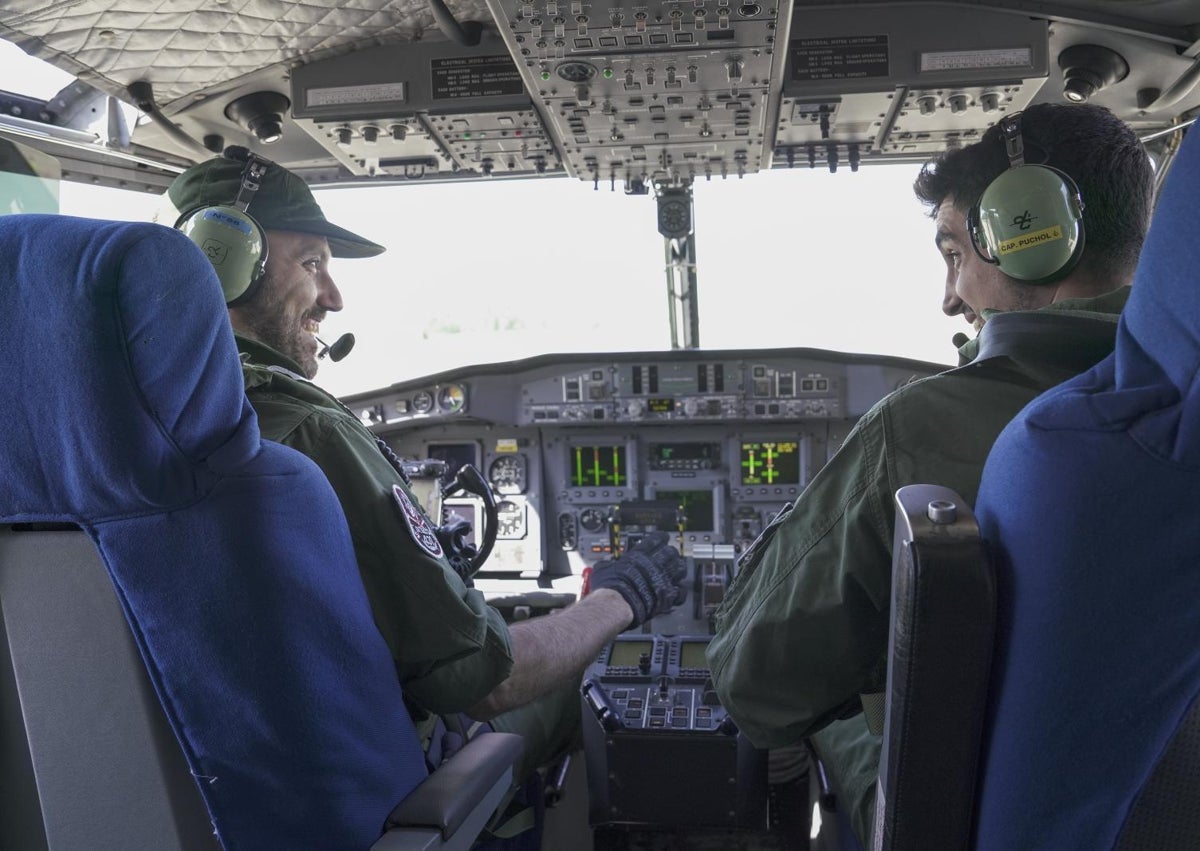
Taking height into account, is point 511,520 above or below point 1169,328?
below

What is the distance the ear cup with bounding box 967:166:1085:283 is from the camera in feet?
3.72

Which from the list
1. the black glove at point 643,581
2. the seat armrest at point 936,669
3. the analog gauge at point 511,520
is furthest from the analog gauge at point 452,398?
the seat armrest at point 936,669

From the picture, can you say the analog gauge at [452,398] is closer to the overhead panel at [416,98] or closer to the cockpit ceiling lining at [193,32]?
the overhead panel at [416,98]

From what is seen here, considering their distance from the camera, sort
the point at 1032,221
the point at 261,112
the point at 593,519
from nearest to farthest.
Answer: the point at 1032,221 < the point at 261,112 < the point at 593,519

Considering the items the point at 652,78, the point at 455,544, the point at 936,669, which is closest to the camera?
the point at 936,669

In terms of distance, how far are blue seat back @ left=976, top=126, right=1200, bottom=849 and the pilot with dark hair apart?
278mm

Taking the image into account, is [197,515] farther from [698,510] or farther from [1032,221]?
[698,510]

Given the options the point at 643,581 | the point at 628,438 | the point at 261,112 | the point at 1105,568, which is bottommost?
the point at 643,581

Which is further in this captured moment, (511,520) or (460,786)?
(511,520)

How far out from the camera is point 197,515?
879 millimetres

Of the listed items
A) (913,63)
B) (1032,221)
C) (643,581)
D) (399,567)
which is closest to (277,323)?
(399,567)

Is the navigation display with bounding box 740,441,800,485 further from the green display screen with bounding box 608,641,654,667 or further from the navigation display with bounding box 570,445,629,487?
the green display screen with bounding box 608,641,654,667

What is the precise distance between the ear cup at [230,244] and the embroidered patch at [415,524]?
49cm

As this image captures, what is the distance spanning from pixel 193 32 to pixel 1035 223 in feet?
6.59
